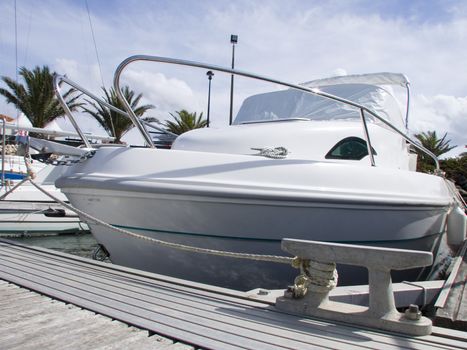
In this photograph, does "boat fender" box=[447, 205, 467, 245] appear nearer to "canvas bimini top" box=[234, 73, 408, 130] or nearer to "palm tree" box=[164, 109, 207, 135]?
"canvas bimini top" box=[234, 73, 408, 130]

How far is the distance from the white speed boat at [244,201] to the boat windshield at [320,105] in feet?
4.89

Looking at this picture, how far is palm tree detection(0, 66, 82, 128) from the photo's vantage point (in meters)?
21.8

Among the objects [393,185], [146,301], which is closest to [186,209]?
[146,301]

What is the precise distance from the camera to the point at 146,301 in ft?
8.97

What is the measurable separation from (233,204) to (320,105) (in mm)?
3063

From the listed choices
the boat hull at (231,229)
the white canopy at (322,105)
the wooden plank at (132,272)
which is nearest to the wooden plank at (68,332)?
the wooden plank at (132,272)

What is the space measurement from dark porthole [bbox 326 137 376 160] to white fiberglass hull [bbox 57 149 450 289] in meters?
0.66

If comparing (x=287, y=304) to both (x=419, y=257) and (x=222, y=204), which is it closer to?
(x=419, y=257)

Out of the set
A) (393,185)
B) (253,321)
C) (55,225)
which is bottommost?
(55,225)

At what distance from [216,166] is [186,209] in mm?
461

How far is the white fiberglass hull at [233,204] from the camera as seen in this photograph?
144 inches

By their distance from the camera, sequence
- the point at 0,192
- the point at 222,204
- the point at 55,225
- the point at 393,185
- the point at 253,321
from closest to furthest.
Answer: the point at 253,321
the point at 222,204
the point at 393,185
the point at 55,225
the point at 0,192

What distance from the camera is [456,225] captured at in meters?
5.36

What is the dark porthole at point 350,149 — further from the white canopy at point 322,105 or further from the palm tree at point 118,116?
the palm tree at point 118,116
